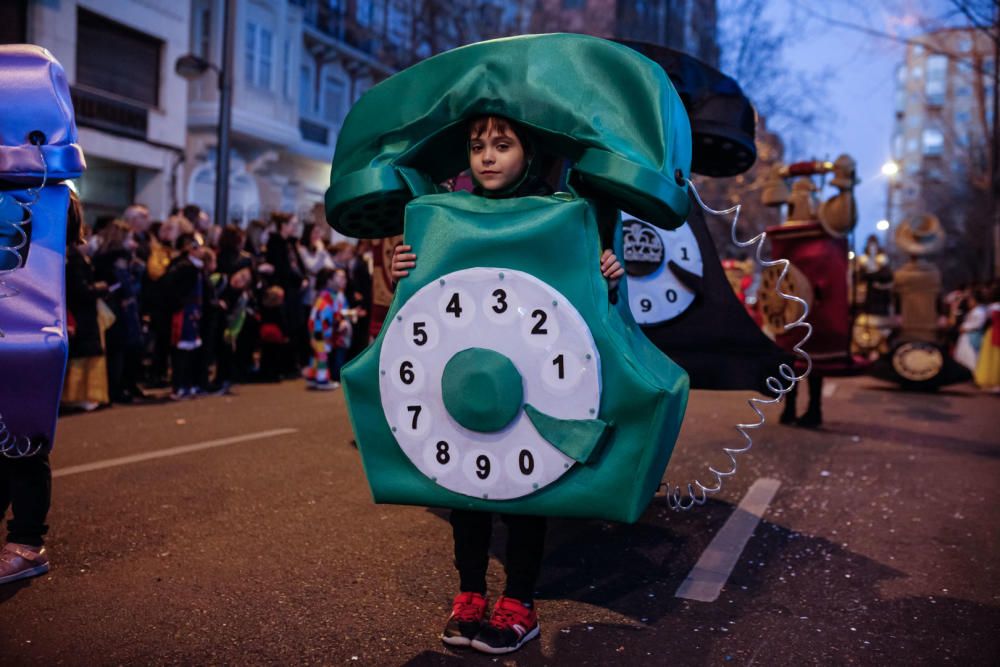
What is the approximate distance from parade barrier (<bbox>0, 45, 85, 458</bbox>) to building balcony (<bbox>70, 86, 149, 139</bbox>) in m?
17.7

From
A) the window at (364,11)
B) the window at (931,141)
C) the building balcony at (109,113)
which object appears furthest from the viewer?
the window at (931,141)

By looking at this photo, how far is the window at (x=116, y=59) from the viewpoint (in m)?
20.9

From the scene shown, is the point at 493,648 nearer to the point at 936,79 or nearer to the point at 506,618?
the point at 506,618

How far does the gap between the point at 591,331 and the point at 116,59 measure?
21264 millimetres

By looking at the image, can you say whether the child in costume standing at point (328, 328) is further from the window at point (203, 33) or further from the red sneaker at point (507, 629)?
the window at point (203, 33)

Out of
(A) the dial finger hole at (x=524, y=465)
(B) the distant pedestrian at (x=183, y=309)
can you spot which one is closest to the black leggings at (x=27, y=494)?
(A) the dial finger hole at (x=524, y=465)

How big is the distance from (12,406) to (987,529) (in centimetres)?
449

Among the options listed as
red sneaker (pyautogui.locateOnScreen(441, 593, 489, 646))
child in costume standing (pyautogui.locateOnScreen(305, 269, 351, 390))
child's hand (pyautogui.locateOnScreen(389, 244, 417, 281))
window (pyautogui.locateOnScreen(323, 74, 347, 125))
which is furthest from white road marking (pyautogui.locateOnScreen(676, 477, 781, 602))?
window (pyautogui.locateOnScreen(323, 74, 347, 125))

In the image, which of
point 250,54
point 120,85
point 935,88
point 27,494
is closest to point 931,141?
point 935,88

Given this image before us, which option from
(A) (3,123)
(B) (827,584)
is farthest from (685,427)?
(A) (3,123)

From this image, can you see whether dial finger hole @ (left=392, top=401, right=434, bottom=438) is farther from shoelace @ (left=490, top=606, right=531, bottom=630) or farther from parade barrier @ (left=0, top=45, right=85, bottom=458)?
parade barrier @ (left=0, top=45, right=85, bottom=458)

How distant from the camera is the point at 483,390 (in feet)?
10.0

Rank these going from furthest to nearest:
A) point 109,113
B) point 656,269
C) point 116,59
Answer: point 116,59, point 109,113, point 656,269

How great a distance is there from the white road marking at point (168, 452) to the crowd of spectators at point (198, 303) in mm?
2083
